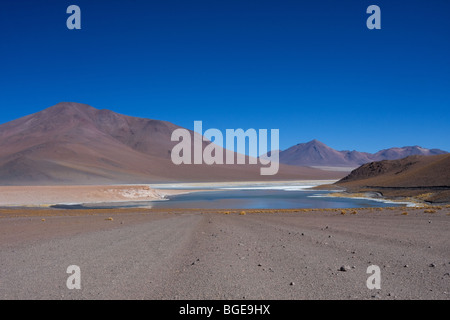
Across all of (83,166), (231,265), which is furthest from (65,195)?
(83,166)

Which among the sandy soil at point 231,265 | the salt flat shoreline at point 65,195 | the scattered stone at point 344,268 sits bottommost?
the salt flat shoreline at point 65,195

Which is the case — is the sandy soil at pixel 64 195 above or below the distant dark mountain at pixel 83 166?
below

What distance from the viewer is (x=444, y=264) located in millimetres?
8227

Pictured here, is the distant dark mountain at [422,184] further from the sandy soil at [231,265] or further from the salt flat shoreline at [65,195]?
the salt flat shoreline at [65,195]

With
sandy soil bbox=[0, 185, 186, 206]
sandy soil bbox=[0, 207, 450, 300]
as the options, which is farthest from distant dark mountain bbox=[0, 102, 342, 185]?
sandy soil bbox=[0, 207, 450, 300]

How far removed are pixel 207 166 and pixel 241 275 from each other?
567 ft

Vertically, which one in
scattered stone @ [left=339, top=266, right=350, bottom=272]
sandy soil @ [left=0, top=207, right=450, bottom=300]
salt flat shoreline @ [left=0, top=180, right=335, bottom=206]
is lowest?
salt flat shoreline @ [left=0, top=180, right=335, bottom=206]

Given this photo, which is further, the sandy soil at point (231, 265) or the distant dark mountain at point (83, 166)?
the distant dark mountain at point (83, 166)

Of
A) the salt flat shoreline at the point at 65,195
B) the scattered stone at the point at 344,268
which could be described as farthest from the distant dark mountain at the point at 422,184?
the scattered stone at the point at 344,268

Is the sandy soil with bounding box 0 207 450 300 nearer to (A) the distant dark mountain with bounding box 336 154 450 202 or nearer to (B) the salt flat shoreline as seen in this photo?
(A) the distant dark mountain with bounding box 336 154 450 202

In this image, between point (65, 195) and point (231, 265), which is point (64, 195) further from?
point (231, 265)

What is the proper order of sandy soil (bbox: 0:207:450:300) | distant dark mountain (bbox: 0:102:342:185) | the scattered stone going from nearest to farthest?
sandy soil (bbox: 0:207:450:300), the scattered stone, distant dark mountain (bbox: 0:102:342:185)
